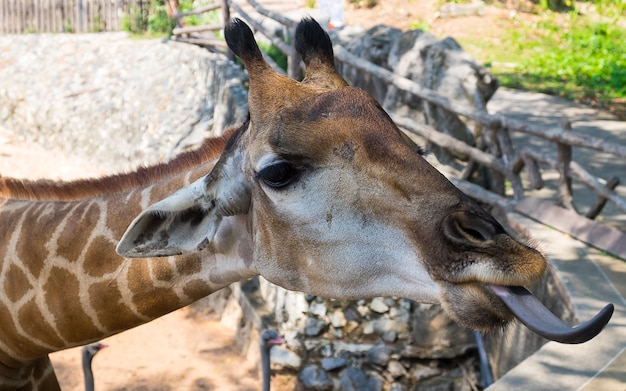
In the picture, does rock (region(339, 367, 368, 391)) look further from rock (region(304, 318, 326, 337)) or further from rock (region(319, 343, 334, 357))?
rock (region(304, 318, 326, 337))

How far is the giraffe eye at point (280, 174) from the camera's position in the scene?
101 inches

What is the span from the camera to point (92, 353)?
5.62 meters

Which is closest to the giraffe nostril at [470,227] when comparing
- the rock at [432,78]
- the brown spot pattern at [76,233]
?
the brown spot pattern at [76,233]

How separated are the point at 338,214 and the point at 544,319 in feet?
2.48

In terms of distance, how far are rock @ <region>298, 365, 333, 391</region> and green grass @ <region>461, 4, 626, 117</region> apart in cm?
699

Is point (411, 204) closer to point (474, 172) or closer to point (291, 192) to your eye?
point (291, 192)

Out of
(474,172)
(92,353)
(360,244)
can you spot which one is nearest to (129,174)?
(360,244)

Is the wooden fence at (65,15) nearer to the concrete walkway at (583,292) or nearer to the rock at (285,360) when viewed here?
the concrete walkway at (583,292)

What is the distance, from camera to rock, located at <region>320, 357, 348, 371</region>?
7.11 meters

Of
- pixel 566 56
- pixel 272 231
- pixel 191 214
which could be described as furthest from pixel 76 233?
pixel 566 56

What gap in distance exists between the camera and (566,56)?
50.8ft

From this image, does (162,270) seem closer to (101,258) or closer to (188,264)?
(188,264)

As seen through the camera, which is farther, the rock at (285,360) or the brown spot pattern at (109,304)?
the rock at (285,360)

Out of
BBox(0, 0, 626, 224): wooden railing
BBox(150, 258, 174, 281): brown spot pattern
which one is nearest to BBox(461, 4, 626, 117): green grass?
BBox(0, 0, 626, 224): wooden railing
